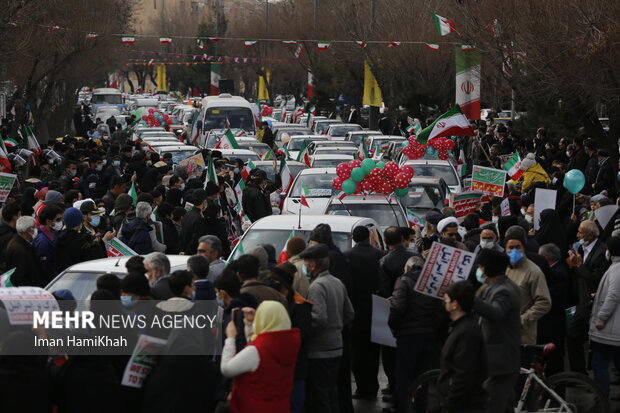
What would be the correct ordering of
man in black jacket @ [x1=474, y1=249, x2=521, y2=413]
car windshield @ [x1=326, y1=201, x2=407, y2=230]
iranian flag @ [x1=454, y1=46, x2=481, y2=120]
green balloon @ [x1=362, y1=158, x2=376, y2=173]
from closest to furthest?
man in black jacket @ [x1=474, y1=249, x2=521, y2=413] < car windshield @ [x1=326, y1=201, x2=407, y2=230] < green balloon @ [x1=362, y1=158, x2=376, y2=173] < iranian flag @ [x1=454, y1=46, x2=481, y2=120]

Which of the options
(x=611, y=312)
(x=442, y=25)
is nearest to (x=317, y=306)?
(x=611, y=312)

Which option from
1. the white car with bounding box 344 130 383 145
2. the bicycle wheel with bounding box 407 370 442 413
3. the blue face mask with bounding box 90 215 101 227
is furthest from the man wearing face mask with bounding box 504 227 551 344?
the white car with bounding box 344 130 383 145

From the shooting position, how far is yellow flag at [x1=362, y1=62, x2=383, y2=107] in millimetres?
44109

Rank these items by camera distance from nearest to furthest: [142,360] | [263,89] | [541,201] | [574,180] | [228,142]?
[142,360] < [541,201] < [574,180] < [228,142] < [263,89]

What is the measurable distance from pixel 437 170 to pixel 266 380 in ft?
51.0

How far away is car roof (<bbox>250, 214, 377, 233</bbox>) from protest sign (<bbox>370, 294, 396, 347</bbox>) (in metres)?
2.09

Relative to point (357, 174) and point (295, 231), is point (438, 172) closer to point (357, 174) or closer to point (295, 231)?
point (357, 174)

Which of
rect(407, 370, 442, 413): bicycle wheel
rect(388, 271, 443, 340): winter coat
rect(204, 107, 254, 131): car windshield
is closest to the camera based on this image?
rect(407, 370, 442, 413): bicycle wheel

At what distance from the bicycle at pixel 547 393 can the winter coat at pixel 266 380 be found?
2119mm

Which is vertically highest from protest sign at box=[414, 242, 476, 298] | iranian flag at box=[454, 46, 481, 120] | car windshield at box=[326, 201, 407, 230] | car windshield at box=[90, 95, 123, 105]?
iranian flag at box=[454, 46, 481, 120]

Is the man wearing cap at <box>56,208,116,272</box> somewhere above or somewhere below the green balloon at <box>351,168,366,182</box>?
below

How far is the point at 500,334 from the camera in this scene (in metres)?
8.17

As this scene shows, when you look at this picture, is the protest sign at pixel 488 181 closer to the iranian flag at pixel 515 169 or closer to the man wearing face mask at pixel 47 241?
the iranian flag at pixel 515 169

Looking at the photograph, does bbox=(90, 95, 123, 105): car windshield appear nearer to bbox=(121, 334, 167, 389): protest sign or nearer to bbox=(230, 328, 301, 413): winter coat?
bbox=(230, 328, 301, 413): winter coat
